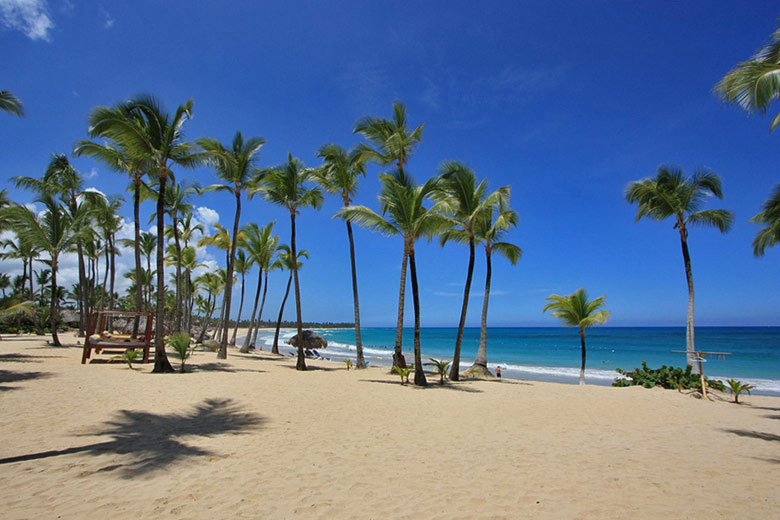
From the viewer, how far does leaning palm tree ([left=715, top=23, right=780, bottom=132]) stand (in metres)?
6.25

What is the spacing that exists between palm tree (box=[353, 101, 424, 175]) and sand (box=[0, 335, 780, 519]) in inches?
393

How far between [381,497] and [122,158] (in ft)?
47.1

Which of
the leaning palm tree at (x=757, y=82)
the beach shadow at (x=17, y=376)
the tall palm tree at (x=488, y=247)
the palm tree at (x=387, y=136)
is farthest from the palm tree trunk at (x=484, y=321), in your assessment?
the beach shadow at (x=17, y=376)

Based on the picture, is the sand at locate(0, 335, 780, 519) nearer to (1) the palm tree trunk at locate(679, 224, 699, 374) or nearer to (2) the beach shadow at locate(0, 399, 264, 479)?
(2) the beach shadow at locate(0, 399, 264, 479)

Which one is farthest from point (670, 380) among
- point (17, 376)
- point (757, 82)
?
point (17, 376)

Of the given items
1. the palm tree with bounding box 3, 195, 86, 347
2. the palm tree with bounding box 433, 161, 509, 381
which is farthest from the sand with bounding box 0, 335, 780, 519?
the palm tree with bounding box 3, 195, 86, 347

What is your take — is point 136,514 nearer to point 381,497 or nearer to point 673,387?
point 381,497

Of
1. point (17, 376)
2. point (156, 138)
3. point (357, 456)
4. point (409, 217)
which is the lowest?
point (357, 456)

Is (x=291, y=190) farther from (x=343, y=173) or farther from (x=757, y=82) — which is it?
(x=757, y=82)

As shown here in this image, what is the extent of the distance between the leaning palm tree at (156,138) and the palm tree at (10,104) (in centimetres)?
151

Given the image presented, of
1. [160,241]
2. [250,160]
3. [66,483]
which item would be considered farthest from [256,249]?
[66,483]

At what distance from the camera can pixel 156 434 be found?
5445 mm

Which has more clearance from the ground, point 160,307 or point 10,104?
point 10,104

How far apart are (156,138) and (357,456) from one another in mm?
11758
